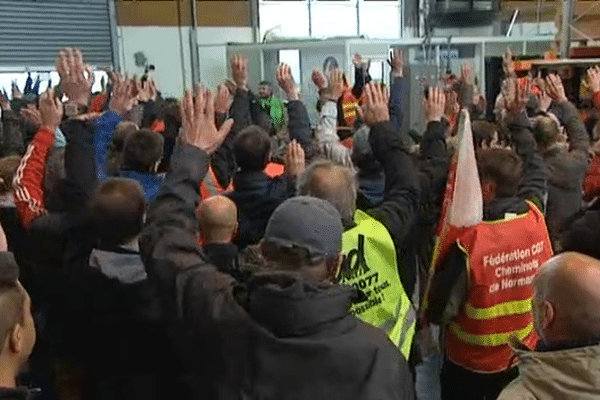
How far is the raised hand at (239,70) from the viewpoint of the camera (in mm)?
5472

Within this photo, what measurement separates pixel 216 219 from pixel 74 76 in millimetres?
1345

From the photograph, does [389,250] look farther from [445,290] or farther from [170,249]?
[170,249]

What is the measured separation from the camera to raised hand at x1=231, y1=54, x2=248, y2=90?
5472 mm

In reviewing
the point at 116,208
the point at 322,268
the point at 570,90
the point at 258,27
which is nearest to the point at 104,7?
the point at 258,27

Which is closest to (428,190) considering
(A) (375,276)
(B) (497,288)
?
(B) (497,288)

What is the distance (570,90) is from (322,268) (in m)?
7.80

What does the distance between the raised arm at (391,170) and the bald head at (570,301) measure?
1059 millimetres

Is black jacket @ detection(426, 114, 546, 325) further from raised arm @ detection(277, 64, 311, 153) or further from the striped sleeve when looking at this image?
raised arm @ detection(277, 64, 311, 153)

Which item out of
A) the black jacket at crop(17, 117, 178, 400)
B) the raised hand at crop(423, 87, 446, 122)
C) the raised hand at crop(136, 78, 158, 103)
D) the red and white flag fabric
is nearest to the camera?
the black jacket at crop(17, 117, 178, 400)

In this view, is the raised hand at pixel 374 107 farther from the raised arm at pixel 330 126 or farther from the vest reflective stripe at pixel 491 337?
the raised arm at pixel 330 126

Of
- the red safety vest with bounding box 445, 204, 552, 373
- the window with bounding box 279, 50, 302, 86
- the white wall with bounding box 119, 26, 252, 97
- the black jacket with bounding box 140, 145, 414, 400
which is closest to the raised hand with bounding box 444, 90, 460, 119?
the red safety vest with bounding box 445, 204, 552, 373

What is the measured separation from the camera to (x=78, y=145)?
336 centimetres

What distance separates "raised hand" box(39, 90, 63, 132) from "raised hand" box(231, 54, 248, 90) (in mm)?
1726

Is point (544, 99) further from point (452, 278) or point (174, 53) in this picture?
point (174, 53)
